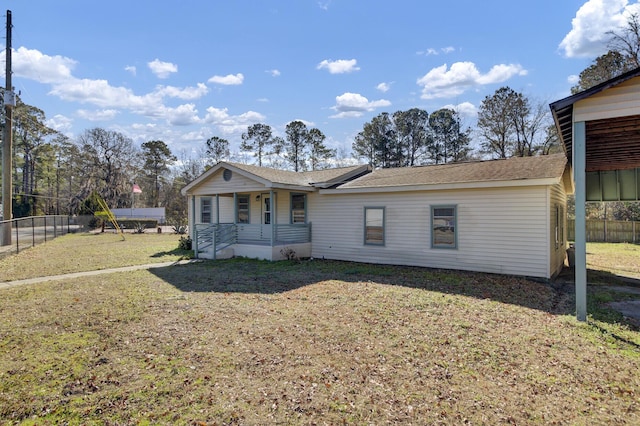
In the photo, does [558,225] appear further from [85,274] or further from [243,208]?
[85,274]

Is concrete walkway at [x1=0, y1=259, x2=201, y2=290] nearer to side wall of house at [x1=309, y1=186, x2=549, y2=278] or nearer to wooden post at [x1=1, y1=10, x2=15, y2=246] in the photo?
side wall of house at [x1=309, y1=186, x2=549, y2=278]

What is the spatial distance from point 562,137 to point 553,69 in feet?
50.9

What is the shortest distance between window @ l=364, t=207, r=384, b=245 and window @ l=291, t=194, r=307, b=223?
2.90m

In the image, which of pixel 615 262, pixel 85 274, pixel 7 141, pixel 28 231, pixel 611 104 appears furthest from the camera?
pixel 28 231

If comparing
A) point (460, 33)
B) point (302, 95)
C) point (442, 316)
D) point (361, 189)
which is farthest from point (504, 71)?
point (442, 316)

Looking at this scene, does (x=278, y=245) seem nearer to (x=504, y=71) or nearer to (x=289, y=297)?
(x=289, y=297)

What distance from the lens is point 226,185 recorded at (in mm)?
14664

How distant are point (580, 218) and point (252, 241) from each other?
11.6 m

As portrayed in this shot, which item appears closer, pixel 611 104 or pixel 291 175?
pixel 611 104

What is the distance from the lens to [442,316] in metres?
6.12

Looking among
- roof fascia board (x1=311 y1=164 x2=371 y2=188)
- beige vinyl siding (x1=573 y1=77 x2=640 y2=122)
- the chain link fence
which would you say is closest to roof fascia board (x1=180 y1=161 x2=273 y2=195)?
roof fascia board (x1=311 y1=164 x2=371 y2=188)

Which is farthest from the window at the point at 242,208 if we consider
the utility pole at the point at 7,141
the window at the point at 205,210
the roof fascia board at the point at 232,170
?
the utility pole at the point at 7,141

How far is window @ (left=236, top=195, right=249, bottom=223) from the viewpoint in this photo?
53.7 ft

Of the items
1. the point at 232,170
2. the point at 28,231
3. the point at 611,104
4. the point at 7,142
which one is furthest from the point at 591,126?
the point at 28,231
